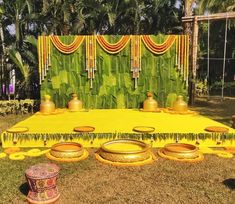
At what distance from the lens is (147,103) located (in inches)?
500

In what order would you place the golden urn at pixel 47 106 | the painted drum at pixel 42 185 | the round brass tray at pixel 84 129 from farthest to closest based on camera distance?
1. the golden urn at pixel 47 106
2. the round brass tray at pixel 84 129
3. the painted drum at pixel 42 185

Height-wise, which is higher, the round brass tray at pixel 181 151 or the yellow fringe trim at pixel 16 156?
the round brass tray at pixel 181 151

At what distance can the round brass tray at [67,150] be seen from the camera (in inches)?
319

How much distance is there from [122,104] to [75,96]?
1.86 meters

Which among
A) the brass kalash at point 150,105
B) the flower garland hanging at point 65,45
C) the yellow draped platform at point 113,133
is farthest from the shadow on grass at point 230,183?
the flower garland hanging at point 65,45

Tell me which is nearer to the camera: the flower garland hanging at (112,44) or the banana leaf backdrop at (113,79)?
the flower garland hanging at (112,44)

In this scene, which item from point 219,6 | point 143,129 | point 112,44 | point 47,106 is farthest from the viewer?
point 219,6

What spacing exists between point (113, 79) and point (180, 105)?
2783 millimetres

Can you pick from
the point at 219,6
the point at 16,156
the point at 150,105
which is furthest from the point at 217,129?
the point at 219,6

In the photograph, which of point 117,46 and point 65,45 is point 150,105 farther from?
point 65,45

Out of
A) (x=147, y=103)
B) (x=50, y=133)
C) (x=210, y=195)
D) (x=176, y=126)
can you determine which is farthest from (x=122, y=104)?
(x=210, y=195)

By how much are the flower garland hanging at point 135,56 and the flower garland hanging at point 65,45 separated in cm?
196

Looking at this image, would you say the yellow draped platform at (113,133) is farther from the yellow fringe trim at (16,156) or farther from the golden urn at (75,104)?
the golden urn at (75,104)

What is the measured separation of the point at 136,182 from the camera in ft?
22.3
